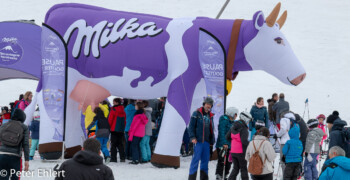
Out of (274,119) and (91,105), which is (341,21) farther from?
(91,105)

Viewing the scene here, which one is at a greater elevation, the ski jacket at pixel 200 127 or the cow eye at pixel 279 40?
the cow eye at pixel 279 40

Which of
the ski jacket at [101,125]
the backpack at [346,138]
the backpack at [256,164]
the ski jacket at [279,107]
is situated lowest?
the backpack at [256,164]

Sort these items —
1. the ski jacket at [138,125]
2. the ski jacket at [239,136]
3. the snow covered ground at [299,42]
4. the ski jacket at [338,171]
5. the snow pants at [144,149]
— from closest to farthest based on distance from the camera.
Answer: the ski jacket at [338,171]
the ski jacket at [239,136]
the ski jacket at [138,125]
the snow pants at [144,149]
the snow covered ground at [299,42]

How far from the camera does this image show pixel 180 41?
11078 millimetres

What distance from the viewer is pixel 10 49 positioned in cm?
1548

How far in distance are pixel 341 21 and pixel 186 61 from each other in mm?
28031

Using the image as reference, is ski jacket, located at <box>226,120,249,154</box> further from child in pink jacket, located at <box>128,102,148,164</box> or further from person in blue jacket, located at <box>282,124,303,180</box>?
child in pink jacket, located at <box>128,102,148,164</box>

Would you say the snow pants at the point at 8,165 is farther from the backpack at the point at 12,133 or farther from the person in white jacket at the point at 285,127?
the person in white jacket at the point at 285,127

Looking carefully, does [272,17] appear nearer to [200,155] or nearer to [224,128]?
[224,128]

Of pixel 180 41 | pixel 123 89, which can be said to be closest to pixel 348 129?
pixel 180 41

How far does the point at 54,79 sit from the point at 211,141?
3.75m

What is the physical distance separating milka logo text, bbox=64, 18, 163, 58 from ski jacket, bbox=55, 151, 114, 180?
6.31 metres

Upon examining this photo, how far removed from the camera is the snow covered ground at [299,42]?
27.0m

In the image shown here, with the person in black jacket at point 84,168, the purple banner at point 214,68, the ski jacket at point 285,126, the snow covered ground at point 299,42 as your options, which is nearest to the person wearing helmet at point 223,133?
the purple banner at point 214,68
